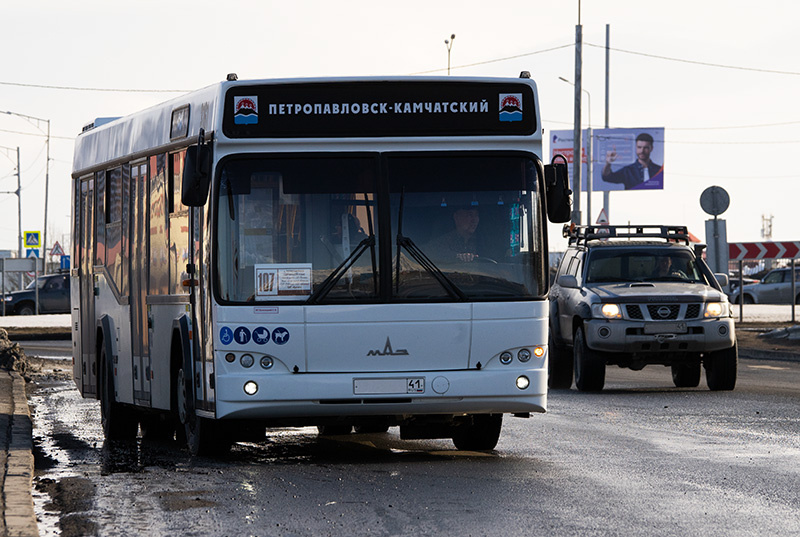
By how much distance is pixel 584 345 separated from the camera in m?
19.9

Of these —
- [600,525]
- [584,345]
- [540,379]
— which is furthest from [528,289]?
[584,345]

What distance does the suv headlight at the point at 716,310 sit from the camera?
19.5 meters

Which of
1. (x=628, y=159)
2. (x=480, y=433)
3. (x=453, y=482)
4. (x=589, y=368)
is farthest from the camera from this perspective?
(x=628, y=159)

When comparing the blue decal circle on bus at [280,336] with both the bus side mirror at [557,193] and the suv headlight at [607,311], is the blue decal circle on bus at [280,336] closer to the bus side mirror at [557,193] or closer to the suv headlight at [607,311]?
the bus side mirror at [557,193]

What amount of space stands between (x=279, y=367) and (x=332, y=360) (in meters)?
0.38

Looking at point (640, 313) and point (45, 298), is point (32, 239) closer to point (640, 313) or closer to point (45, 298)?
point (45, 298)

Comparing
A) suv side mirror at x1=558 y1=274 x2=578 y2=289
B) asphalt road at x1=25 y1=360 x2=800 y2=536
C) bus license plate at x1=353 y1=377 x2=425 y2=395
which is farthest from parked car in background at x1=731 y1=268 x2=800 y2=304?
bus license plate at x1=353 y1=377 x2=425 y2=395

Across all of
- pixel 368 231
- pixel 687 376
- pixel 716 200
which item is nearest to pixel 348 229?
pixel 368 231

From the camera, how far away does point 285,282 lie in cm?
1102

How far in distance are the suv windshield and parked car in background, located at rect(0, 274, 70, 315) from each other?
Result: 36367mm

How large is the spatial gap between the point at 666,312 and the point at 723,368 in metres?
1.05

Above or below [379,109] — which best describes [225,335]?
below

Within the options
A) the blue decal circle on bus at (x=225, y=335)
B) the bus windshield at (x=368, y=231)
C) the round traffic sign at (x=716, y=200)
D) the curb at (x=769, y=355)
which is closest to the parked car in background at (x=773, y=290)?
the round traffic sign at (x=716, y=200)

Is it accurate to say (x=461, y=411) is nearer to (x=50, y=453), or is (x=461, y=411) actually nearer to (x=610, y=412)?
(x=50, y=453)
